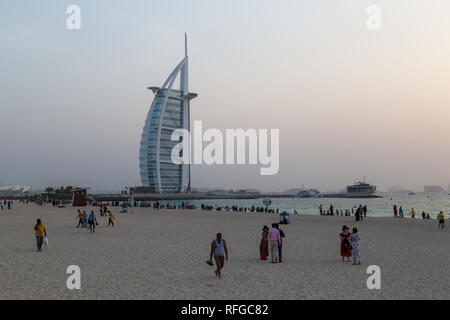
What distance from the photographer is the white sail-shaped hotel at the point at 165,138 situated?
145 meters

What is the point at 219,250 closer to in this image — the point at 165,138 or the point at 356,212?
the point at 356,212

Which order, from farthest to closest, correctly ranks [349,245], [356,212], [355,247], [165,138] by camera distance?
[165,138] → [356,212] → [349,245] → [355,247]

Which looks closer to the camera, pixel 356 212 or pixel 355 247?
pixel 355 247

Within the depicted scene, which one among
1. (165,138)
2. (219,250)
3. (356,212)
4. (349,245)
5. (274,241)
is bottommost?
(356,212)

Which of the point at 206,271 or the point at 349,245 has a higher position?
the point at 349,245

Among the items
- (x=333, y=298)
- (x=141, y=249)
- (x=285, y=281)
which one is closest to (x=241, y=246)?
(x=141, y=249)

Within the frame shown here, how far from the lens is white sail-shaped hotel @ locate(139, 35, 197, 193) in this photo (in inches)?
5723

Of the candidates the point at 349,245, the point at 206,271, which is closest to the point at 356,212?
the point at 349,245

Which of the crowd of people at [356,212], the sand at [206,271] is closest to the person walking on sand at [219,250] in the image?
the sand at [206,271]

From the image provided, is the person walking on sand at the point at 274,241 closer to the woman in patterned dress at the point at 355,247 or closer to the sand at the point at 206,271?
the sand at the point at 206,271

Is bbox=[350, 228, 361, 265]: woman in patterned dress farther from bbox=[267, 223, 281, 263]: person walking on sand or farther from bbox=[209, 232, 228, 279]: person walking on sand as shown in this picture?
bbox=[209, 232, 228, 279]: person walking on sand

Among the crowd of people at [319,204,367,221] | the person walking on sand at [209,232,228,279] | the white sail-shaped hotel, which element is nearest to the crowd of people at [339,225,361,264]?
the person walking on sand at [209,232,228,279]

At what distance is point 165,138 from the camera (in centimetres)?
15025
